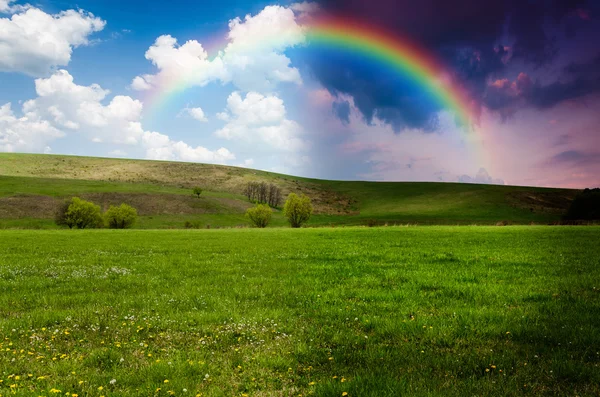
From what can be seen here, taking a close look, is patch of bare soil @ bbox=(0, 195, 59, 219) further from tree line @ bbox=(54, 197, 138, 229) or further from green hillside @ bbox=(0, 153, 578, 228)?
tree line @ bbox=(54, 197, 138, 229)

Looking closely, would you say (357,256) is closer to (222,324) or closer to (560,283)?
(560,283)

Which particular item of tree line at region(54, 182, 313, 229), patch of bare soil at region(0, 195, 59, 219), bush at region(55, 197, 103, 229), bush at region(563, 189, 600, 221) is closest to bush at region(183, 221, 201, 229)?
tree line at region(54, 182, 313, 229)

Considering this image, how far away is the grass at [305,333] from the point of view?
676cm

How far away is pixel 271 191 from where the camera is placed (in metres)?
165

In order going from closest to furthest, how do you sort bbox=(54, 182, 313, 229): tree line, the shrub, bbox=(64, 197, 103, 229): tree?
bbox=(64, 197, 103, 229): tree, bbox=(54, 182, 313, 229): tree line, the shrub

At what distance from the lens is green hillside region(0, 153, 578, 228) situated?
110 metres

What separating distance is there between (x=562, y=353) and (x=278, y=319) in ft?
21.8

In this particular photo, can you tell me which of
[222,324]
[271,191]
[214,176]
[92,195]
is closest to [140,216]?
[92,195]

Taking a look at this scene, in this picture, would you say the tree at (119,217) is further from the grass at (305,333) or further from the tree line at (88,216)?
the grass at (305,333)

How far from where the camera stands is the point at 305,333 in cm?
938

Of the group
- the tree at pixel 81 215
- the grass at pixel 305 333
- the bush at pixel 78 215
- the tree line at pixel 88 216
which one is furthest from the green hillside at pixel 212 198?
the grass at pixel 305 333

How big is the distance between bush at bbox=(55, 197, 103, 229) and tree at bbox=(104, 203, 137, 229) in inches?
89.5

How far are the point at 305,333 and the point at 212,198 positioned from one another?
13654 centimetres

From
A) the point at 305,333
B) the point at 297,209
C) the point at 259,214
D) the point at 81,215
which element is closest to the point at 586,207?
the point at 297,209
